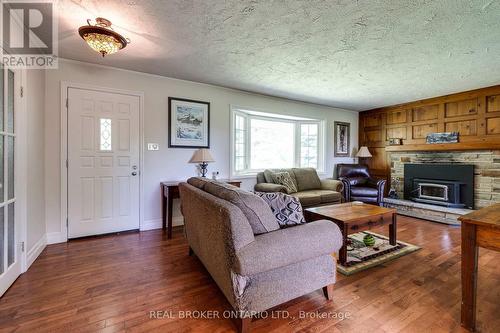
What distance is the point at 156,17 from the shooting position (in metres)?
1.96

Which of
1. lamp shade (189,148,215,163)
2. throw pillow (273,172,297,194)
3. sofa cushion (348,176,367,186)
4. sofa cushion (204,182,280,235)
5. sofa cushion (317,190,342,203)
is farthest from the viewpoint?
sofa cushion (348,176,367,186)

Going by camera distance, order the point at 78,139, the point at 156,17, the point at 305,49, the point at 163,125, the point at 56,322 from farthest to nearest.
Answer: the point at 163,125 → the point at 78,139 → the point at 305,49 → the point at 156,17 → the point at 56,322

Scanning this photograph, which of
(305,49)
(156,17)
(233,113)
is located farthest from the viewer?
(233,113)

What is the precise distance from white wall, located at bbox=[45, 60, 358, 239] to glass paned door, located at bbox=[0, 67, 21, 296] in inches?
34.9

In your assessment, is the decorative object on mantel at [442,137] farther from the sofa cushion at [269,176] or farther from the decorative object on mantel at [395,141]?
the sofa cushion at [269,176]

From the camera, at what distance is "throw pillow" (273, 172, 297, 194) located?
410 centimetres

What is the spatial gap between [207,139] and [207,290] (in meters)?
2.46

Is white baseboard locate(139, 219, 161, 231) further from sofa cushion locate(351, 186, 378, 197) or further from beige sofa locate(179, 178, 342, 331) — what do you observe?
sofa cushion locate(351, 186, 378, 197)

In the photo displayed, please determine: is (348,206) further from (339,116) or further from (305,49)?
(339,116)

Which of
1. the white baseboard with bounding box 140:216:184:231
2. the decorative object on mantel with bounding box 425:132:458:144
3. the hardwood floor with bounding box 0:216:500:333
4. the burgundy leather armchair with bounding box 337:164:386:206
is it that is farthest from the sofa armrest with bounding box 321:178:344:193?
the white baseboard with bounding box 140:216:184:231

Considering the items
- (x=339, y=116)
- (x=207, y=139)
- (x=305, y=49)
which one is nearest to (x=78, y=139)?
(x=207, y=139)

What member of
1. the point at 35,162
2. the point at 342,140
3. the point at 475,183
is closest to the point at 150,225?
the point at 35,162

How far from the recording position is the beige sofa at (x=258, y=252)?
1.34 m

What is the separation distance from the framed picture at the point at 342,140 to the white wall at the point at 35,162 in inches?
208
